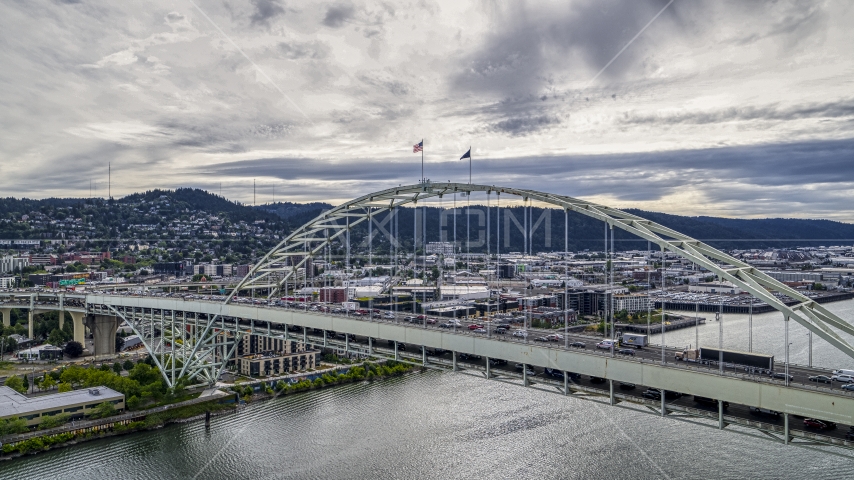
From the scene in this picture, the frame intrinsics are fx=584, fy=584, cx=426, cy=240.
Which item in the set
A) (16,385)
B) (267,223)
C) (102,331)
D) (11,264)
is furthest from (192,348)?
(267,223)

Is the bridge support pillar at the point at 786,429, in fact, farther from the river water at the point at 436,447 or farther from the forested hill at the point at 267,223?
the forested hill at the point at 267,223

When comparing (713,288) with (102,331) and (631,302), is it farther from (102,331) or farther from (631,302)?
(102,331)

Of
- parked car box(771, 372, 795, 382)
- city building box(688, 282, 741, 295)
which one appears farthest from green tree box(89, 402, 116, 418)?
city building box(688, 282, 741, 295)

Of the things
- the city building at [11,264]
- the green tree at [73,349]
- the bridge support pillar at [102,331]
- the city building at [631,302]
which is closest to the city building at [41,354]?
the green tree at [73,349]

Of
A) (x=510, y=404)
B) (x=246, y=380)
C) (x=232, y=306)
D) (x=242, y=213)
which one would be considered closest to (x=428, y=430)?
(x=510, y=404)

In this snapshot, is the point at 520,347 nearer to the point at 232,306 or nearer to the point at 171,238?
the point at 232,306

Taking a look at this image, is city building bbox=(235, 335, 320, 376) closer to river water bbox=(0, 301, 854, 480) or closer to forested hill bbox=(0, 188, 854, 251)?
river water bbox=(0, 301, 854, 480)
